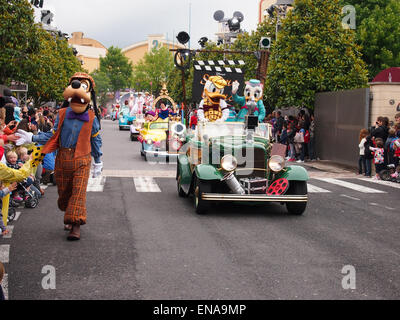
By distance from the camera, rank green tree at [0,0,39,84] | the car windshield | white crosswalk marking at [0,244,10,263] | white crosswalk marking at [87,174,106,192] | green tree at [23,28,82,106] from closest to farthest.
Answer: white crosswalk marking at [0,244,10,263]
white crosswalk marking at [87,174,106,192]
the car windshield
green tree at [0,0,39,84]
green tree at [23,28,82,106]

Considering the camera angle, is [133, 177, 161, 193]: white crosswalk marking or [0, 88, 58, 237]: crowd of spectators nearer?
[0, 88, 58, 237]: crowd of spectators

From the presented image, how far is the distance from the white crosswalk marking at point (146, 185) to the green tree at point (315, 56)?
11.2 metres

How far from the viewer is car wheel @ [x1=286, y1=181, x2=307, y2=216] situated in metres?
10.6

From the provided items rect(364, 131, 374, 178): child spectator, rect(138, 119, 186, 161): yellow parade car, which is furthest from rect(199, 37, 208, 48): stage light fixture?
rect(364, 131, 374, 178): child spectator

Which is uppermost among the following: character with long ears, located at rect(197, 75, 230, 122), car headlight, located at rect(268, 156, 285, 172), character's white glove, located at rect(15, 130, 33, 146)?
character with long ears, located at rect(197, 75, 230, 122)

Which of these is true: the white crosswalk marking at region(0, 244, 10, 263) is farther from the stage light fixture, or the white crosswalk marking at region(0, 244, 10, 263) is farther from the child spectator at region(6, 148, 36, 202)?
the stage light fixture

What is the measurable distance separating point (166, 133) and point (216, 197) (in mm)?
12618

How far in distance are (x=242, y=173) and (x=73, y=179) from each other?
134 inches

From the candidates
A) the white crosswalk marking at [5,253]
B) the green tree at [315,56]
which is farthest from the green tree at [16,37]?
the white crosswalk marking at [5,253]

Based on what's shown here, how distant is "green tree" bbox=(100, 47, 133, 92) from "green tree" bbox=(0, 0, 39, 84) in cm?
9597

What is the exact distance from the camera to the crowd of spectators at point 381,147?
16.9 meters

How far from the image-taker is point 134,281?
20.5 feet

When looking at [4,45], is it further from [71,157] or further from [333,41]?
[71,157]

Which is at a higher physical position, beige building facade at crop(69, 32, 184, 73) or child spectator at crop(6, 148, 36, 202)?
beige building facade at crop(69, 32, 184, 73)
